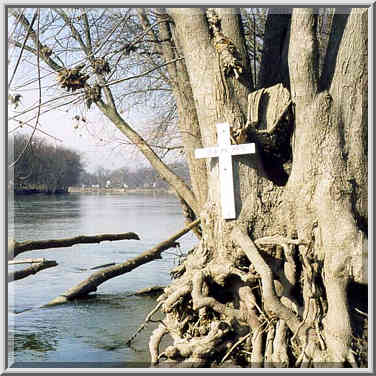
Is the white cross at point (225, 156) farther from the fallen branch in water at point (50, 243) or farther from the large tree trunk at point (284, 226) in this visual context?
the fallen branch in water at point (50, 243)

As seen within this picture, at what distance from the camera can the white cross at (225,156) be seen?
4.63 m

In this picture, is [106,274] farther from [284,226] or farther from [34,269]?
[284,226]

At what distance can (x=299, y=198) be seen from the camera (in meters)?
4.71

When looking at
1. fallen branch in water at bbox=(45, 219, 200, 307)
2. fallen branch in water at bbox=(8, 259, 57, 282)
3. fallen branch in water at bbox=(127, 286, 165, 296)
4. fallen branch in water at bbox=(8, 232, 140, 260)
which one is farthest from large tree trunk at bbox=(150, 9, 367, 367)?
fallen branch in water at bbox=(127, 286, 165, 296)

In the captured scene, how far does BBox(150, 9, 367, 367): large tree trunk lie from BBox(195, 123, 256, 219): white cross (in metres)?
0.09

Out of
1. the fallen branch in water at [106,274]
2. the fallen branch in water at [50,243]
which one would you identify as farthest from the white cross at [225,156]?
the fallen branch in water at [106,274]

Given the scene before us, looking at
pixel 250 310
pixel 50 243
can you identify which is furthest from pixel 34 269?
pixel 250 310

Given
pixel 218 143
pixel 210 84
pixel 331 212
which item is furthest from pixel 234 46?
pixel 331 212

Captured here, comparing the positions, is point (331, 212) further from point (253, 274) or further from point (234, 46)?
point (234, 46)

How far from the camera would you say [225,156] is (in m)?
4.66

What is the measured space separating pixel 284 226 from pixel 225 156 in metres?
0.81

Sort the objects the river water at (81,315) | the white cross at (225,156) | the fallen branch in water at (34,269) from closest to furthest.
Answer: the white cross at (225,156) < the river water at (81,315) < the fallen branch in water at (34,269)

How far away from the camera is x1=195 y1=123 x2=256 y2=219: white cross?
463 centimetres

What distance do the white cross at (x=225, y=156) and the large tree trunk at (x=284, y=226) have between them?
0.29 ft
